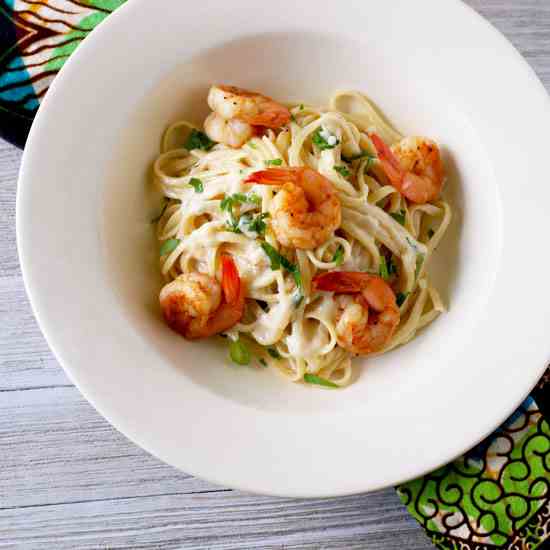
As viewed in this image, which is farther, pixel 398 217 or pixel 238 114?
pixel 398 217

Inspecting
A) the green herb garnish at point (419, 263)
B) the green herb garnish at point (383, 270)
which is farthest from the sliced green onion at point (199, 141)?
the green herb garnish at point (419, 263)

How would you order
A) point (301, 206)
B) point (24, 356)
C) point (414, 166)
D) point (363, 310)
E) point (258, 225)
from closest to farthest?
point (301, 206) < point (363, 310) < point (258, 225) < point (414, 166) < point (24, 356)

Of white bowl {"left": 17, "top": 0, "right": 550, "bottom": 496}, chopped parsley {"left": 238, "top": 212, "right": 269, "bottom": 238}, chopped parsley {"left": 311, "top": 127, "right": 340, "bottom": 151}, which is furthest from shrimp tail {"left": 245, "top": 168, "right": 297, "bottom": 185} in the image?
white bowl {"left": 17, "top": 0, "right": 550, "bottom": 496}

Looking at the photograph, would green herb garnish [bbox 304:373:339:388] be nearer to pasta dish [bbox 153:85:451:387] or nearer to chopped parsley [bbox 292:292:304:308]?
pasta dish [bbox 153:85:451:387]

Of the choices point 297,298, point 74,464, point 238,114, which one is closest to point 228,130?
point 238,114

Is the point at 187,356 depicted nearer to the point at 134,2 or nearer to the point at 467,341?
the point at 467,341

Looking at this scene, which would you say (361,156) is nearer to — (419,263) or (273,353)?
(419,263)
